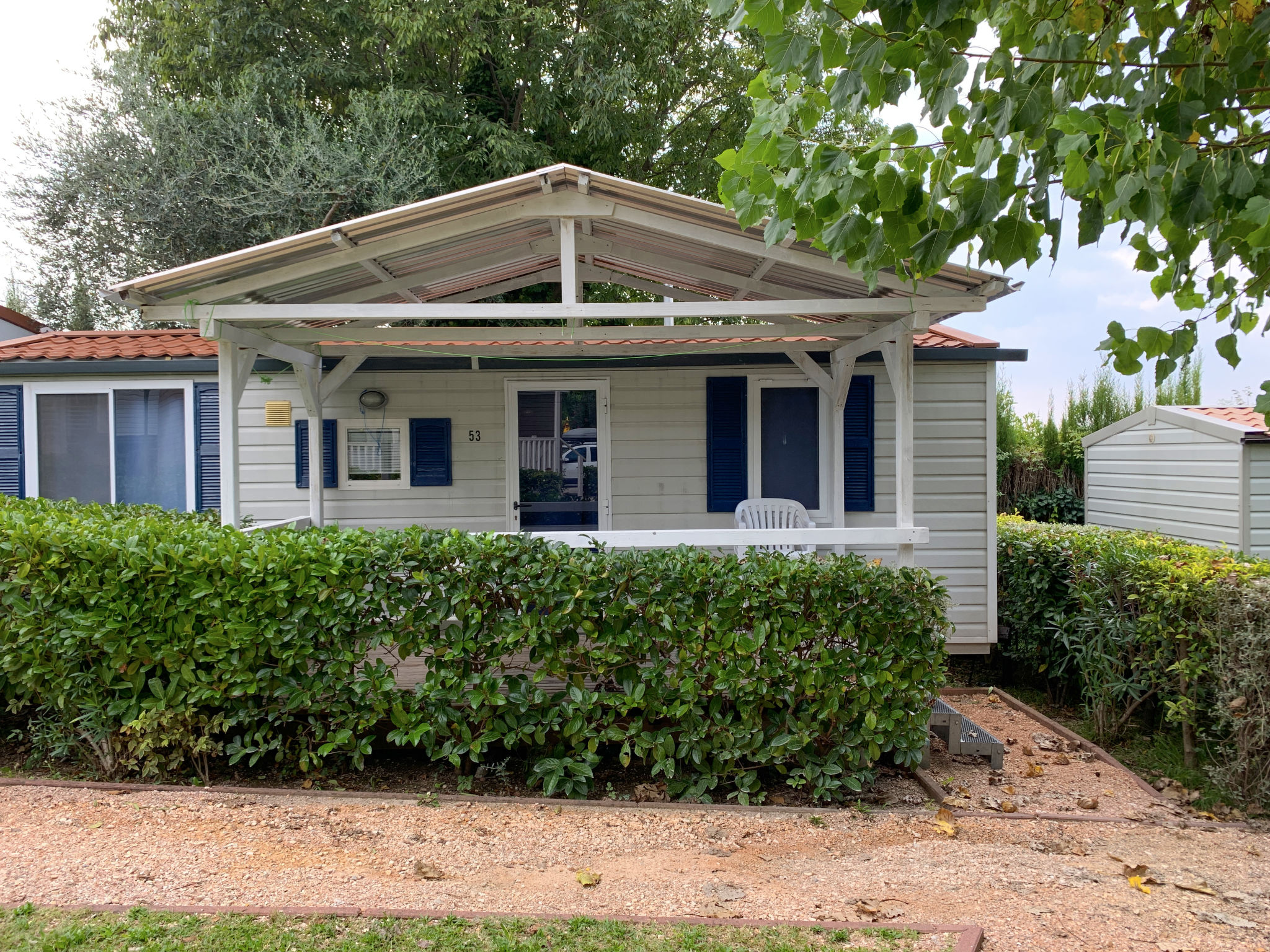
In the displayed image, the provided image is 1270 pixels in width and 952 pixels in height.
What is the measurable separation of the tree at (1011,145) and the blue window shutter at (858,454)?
4.10m

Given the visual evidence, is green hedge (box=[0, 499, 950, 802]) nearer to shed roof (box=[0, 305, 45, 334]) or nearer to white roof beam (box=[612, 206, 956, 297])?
white roof beam (box=[612, 206, 956, 297])

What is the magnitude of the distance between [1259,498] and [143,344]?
10097mm

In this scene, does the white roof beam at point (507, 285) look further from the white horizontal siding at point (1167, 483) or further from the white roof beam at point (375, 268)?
the white horizontal siding at point (1167, 483)

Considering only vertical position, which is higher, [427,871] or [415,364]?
[415,364]

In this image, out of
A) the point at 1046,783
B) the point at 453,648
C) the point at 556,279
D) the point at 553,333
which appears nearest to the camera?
the point at 453,648

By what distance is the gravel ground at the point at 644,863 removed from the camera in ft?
10.4

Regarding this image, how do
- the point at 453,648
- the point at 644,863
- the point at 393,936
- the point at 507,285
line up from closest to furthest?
1. the point at 393,936
2. the point at 644,863
3. the point at 453,648
4. the point at 507,285

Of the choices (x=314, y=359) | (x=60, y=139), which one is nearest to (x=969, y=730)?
(x=314, y=359)

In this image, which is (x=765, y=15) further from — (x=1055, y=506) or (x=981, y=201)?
(x=1055, y=506)

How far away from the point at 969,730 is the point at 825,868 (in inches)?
87.6

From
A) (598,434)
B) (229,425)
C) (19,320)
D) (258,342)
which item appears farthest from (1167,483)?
(19,320)

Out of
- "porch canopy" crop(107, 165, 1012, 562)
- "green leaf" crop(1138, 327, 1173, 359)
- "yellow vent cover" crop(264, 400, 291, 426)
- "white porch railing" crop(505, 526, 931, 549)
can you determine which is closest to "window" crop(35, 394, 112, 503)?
"yellow vent cover" crop(264, 400, 291, 426)

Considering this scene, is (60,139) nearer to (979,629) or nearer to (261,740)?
(261,740)

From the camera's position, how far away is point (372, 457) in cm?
756
